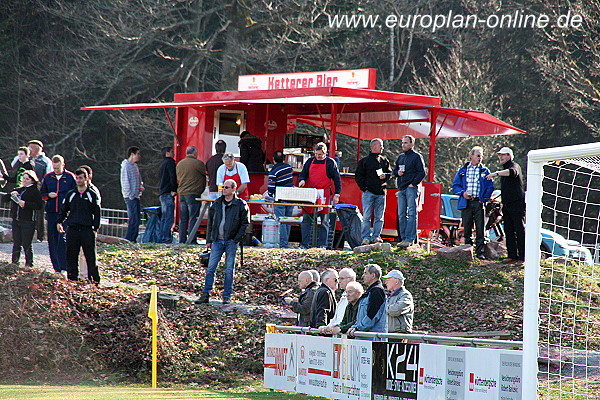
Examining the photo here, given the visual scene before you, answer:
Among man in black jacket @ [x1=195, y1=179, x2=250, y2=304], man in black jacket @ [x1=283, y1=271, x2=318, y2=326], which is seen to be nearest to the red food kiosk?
man in black jacket @ [x1=195, y1=179, x2=250, y2=304]

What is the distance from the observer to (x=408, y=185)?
1541 centimetres

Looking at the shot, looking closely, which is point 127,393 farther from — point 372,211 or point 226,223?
point 372,211

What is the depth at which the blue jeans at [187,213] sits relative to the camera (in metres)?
17.9

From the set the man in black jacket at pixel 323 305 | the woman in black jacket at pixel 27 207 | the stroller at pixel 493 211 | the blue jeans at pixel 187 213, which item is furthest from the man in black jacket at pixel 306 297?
the blue jeans at pixel 187 213

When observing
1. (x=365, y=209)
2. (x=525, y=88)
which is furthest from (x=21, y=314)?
(x=525, y=88)

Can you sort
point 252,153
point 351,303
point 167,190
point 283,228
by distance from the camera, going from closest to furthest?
point 351,303 < point 283,228 < point 167,190 < point 252,153

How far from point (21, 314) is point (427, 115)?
34.5 feet

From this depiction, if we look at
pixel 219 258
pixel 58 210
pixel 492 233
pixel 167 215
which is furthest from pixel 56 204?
pixel 492 233

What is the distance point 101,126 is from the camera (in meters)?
38.2

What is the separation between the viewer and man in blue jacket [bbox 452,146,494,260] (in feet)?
49.3

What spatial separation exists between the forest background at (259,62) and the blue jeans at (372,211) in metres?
11.7

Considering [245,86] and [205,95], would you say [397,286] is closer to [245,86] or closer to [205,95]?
[205,95]

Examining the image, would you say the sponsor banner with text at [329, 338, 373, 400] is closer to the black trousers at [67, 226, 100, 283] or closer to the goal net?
the goal net

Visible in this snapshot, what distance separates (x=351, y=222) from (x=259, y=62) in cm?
1554
